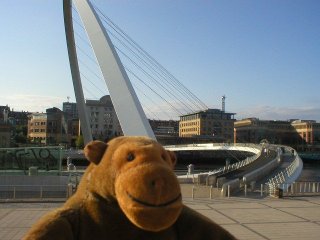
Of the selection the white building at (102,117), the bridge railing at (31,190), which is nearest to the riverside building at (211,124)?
the white building at (102,117)

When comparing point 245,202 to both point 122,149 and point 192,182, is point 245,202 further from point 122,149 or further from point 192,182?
point 122,149

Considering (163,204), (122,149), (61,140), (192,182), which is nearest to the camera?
(163,204)

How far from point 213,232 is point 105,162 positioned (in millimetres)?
974

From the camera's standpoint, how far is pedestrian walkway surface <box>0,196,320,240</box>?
860cm

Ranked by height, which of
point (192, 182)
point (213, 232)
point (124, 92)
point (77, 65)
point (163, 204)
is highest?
point (77, 65)

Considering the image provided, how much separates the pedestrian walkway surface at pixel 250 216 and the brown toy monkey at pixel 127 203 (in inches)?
216

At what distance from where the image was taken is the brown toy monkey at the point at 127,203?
8.65 feet

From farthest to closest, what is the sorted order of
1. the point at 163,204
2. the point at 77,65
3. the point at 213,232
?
the point at 77,65, the point at 213,232, the point at 163,204

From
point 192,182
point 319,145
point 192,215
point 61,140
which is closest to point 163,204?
point 192,215

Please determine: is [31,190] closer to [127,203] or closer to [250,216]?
[250,216]

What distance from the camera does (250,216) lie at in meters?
10.5

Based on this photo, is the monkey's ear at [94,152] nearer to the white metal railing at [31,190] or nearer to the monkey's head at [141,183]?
the monkey's head at [141,183]

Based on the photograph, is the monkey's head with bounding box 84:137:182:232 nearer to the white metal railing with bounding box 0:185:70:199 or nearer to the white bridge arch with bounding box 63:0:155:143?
the white bridge arch with bounding box 63:0:155:143

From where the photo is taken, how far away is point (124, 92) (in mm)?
12039
